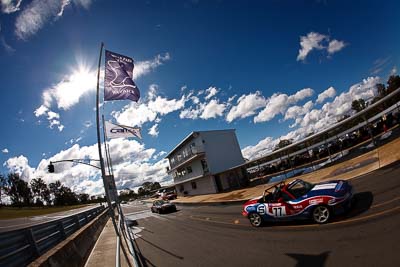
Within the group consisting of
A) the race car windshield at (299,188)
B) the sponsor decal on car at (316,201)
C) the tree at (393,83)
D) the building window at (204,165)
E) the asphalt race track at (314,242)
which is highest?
the tree at (393,83)

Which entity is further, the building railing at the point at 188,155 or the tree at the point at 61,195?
the tree at the point at 61,195

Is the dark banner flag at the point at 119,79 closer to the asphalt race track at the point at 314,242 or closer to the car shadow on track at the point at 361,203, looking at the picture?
the asphalt race track at the point at 314,242

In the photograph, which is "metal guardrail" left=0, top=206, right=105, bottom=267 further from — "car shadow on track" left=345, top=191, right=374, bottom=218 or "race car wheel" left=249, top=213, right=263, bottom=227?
"car shadow on track" left=345, top=191, right=374, bottom=218

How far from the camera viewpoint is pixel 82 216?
16.5 meters

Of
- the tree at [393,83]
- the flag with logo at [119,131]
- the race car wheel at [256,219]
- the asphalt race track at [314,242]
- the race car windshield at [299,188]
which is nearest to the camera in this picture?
the asphalt race track at [314,242]

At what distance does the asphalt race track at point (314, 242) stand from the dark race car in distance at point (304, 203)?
1.06 feet

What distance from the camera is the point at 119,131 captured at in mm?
12195

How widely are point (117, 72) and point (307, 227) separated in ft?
31.7

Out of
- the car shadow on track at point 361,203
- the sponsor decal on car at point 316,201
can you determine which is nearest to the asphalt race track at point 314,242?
the car shadow on track at point 361,203

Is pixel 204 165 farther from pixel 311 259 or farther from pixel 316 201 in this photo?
pixel 311 259

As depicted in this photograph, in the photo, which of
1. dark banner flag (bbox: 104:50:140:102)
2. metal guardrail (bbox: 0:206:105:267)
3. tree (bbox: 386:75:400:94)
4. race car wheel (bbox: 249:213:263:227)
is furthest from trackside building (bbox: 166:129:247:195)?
tree (bbox: 386:75:400:94)

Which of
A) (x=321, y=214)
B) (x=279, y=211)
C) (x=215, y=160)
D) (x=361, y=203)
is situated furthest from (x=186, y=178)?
(x=321, y=214)

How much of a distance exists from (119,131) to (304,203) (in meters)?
9.27

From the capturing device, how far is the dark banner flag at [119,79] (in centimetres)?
988
